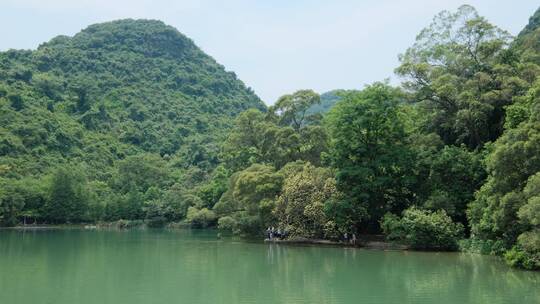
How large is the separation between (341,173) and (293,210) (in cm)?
360

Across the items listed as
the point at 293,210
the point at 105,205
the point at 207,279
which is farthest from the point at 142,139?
the point at 207,279

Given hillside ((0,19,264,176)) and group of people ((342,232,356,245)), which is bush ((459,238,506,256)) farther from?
hillside ((0,19,264,176))

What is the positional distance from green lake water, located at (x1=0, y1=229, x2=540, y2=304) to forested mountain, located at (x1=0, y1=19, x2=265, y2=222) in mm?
38454

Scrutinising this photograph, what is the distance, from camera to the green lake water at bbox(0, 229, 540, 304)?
1479cm

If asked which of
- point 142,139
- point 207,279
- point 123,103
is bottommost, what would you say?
point 207,279

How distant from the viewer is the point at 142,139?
95.0m

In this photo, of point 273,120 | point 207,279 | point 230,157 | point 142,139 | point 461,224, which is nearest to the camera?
point 207,279

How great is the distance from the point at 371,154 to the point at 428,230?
6427 millimetres

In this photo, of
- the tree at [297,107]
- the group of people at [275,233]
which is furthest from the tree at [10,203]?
the group of people at [275,233]

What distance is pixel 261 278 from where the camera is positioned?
18.9m

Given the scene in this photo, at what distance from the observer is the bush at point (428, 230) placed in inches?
1073

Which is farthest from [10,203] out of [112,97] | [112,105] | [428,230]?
[112,97]

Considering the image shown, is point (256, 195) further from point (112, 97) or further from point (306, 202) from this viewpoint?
point (112, 97)

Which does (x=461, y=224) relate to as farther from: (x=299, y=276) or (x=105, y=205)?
(x=105, y=205)
